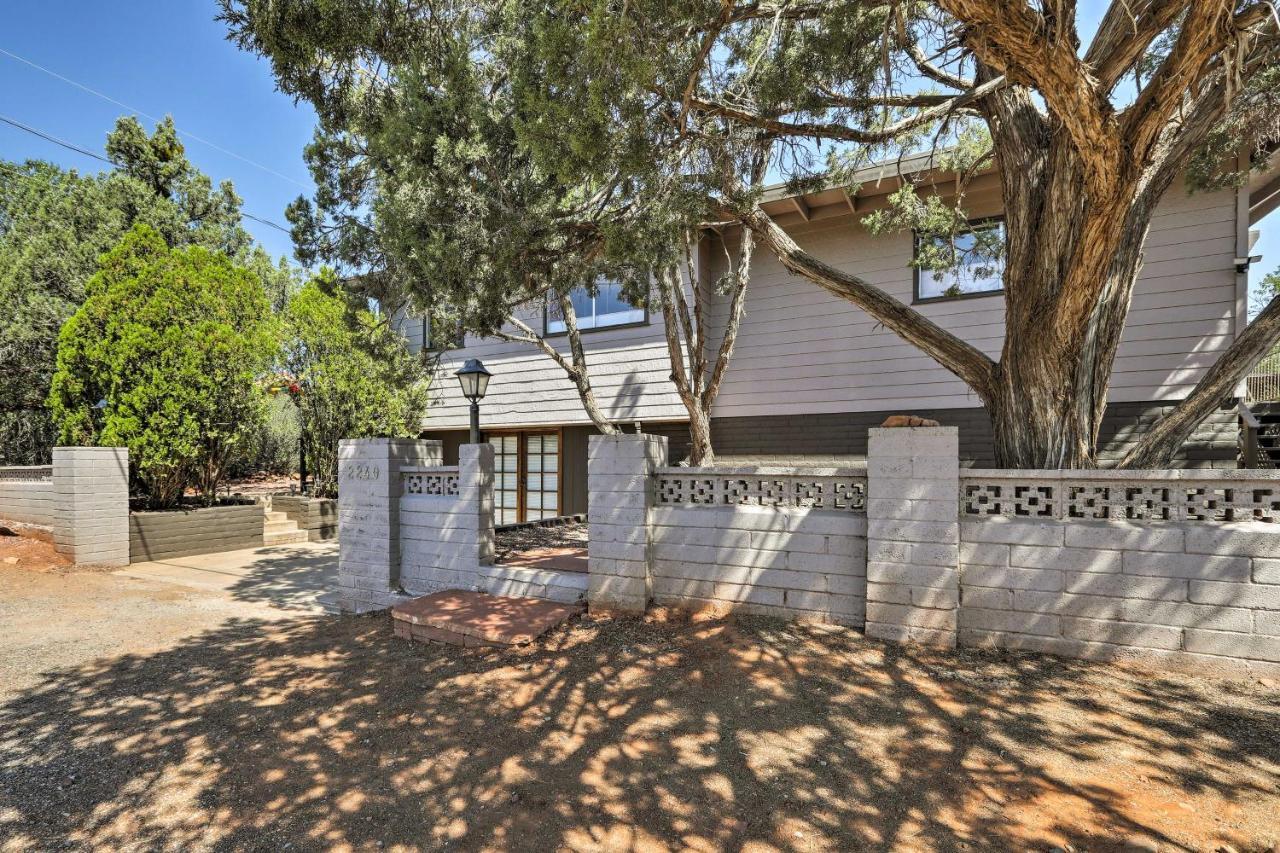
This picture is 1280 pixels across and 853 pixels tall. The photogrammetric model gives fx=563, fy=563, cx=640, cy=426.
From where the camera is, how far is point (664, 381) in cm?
871

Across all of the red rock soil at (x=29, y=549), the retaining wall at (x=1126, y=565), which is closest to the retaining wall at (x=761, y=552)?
the retaining wall at (x=1126, y=565)

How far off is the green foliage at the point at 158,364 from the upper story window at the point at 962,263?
10.0 metres

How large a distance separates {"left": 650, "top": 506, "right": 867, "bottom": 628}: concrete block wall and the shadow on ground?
23 cm

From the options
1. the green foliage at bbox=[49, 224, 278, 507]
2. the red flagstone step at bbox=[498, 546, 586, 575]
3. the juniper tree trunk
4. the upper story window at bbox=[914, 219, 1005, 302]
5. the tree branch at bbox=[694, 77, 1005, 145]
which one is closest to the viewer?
the juniper tree trunk

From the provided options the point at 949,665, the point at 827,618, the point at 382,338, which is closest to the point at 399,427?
the point at 382,338

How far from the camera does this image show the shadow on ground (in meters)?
2.22

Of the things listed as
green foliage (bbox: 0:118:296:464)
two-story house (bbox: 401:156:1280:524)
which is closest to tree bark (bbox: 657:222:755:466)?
two-story house (bbox: 401:156:1280:524)

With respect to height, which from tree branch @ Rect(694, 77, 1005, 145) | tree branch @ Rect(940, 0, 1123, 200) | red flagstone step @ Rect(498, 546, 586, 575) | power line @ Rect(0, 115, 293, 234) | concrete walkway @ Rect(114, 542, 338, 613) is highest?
power line @ Rect(0, 115, 293, 234)

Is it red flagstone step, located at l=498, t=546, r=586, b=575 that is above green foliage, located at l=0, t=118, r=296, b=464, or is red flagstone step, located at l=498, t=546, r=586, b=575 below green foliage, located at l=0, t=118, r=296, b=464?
below

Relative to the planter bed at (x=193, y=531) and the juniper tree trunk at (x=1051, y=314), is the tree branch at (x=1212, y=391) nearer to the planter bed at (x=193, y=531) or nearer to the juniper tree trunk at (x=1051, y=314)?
the juniper tree trunk at (x=1051, y=314)

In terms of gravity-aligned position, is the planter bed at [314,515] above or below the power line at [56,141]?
below

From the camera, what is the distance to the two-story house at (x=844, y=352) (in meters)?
6.39

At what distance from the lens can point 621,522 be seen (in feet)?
15.0

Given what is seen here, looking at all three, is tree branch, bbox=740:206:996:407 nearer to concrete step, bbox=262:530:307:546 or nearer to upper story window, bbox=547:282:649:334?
upper story window, bbox=547:282:649:334
